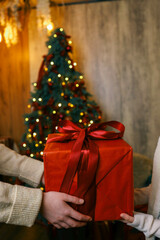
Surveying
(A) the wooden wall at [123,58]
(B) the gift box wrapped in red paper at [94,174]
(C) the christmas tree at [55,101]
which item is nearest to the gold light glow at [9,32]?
(A) the wooden wall at [123,58]

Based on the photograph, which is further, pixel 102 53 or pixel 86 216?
pixel 102 53

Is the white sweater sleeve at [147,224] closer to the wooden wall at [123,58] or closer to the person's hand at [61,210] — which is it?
the person's hand at [61,210]

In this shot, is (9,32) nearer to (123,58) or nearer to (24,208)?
(123,58)

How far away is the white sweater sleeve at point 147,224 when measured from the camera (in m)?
0.83

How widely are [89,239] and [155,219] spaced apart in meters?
0.27

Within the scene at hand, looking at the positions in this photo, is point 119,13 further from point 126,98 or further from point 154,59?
point 126,98

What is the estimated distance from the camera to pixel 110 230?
96 centimetres

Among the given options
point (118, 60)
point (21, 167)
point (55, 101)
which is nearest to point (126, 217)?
point (21, 167)

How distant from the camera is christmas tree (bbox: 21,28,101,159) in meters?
2.33

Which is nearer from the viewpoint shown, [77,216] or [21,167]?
[77,216]

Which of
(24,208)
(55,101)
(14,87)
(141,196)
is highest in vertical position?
(14,87)

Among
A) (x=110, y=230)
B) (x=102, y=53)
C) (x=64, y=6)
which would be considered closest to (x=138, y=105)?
(x=102, y=53)

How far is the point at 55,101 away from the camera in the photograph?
2354 mm

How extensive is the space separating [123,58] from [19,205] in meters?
2.57
